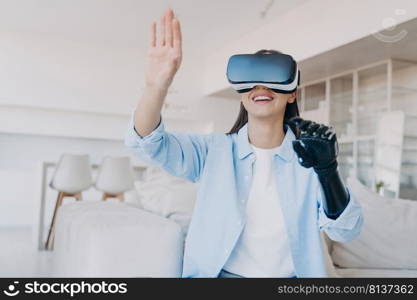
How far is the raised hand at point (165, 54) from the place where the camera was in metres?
0.60

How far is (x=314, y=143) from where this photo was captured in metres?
0.51

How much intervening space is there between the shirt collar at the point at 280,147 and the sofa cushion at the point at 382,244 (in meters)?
0.51

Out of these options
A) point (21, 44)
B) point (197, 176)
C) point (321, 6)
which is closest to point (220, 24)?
point (321, 6)

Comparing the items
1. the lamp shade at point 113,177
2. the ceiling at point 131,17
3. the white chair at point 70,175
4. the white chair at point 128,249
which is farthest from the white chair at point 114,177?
the white chair at point 128,249

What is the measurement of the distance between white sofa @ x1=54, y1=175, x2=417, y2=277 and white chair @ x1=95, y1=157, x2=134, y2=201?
2.02 meters

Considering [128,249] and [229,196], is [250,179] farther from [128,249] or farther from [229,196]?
[128,249]

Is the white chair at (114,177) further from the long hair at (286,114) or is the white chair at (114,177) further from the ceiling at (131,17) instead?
the long hair at (286,114)

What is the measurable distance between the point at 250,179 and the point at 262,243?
0.10 metres

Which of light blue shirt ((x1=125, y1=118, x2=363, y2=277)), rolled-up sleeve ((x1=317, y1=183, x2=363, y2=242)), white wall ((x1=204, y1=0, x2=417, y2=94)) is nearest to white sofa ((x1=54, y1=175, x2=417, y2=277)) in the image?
light blue shirt ((x1=125, y1=118, x2=363, y2=277))

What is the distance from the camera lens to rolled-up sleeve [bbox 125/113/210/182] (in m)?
0.65

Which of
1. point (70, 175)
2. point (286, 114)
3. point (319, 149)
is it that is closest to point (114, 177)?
point (70, 175)

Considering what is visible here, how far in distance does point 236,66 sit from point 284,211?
22 cm

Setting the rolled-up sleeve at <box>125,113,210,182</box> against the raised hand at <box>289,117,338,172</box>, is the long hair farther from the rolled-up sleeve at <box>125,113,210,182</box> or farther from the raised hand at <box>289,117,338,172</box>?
the raised hand at <box>289,117,338,172</box>

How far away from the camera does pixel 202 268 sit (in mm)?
685
